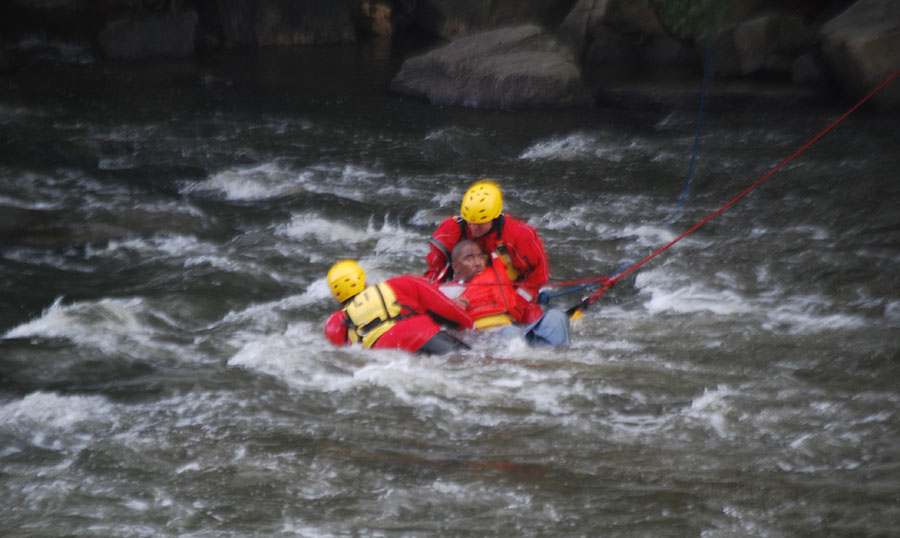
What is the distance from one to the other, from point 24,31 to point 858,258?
60.2 feet

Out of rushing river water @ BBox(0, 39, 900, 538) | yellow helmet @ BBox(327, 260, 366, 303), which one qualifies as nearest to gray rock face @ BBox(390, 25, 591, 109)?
rushing river water @ BBox(0, 39, 900, 538)

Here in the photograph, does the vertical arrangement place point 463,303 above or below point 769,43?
below

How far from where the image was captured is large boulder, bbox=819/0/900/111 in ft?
38.9

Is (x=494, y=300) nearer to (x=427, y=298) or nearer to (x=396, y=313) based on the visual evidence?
(x=427, y=298)

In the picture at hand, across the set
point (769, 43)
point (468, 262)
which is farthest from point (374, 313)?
point (769, 43)

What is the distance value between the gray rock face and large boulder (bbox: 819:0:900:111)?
12.4 ft

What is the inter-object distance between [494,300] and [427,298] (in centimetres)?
54

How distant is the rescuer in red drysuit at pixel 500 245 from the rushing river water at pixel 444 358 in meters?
0.58

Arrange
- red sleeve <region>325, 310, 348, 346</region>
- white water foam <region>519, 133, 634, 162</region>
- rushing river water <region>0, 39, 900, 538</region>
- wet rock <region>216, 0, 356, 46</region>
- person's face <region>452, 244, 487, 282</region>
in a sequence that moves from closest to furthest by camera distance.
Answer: rushing river water <region>0, 39, 900, 538</region> → red sleeve <region>325, 310, 348, 346</region> → person's face <region>452, 244, 487, 282</region> → white water foam <region>519, 133, 634, 162</region> → wet rock <region>216, 0, 356, 46</region>

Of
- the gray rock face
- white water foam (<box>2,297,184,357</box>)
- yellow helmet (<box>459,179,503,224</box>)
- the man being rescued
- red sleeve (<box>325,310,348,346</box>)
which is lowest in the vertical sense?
white water foam (<box>2,297,184,357</box>)

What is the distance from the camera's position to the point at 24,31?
Answer: 1947 centimetres

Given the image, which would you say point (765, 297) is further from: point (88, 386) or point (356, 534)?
point (88, 386)

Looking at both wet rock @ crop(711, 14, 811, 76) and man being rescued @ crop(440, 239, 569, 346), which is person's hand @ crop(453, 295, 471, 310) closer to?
man being rescued @ crop(440, 239, 569, 346)

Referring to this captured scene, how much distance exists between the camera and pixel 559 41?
50.8ft
